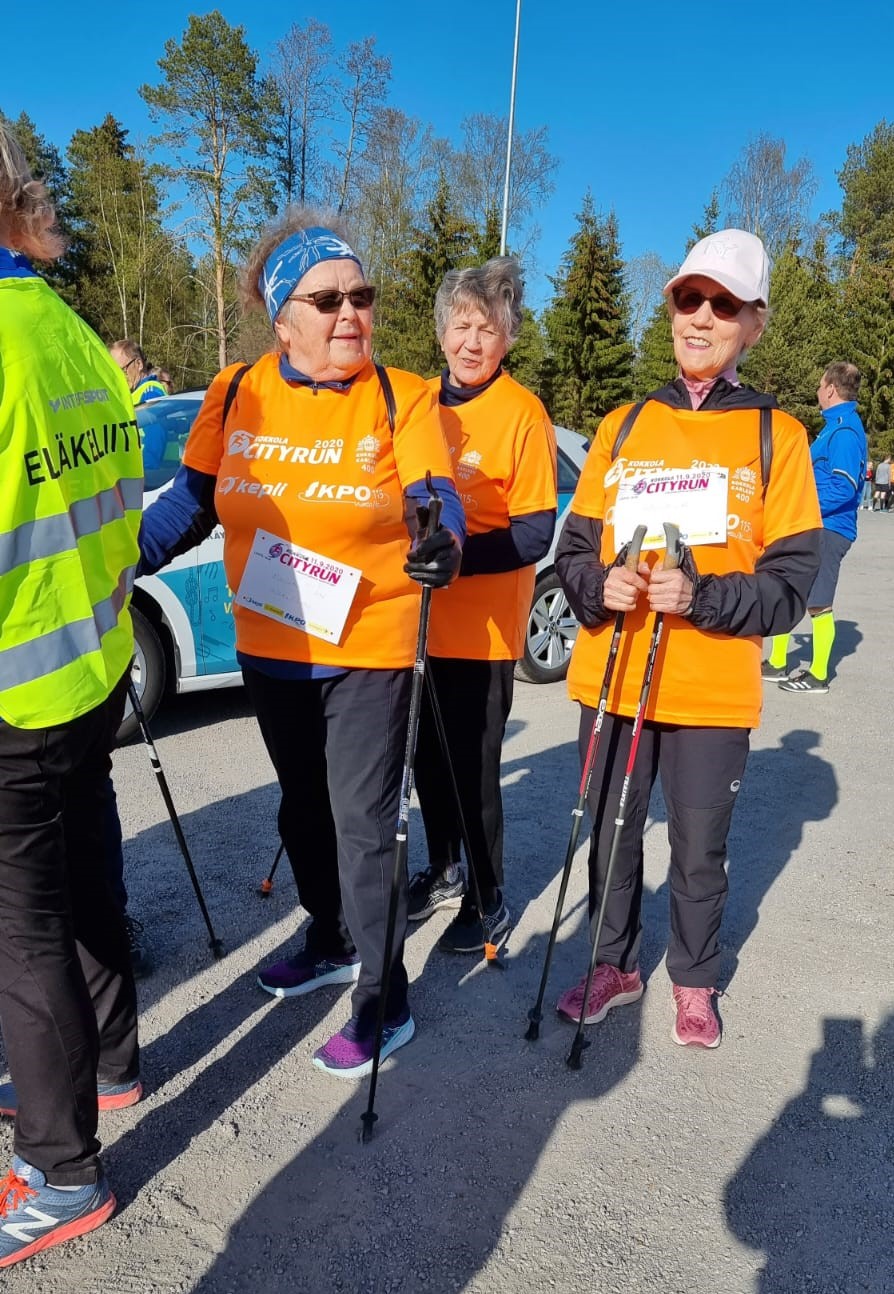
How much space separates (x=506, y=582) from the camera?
124 inches

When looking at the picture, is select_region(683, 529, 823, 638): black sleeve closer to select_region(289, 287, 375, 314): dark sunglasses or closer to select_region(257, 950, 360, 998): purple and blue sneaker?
select_region(289, 287, 375, 314): dark sunglasses

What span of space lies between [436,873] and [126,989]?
4.70 feet

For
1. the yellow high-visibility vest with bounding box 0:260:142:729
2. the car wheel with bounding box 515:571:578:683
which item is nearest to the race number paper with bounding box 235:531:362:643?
the yellow high-visibility vest with bounding box 0:260:142:729

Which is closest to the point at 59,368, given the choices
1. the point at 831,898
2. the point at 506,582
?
the point at 506,582

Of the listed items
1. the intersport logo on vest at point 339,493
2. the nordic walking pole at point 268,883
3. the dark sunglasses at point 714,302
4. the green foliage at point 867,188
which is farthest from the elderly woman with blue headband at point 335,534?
the green foliage at point 867,188

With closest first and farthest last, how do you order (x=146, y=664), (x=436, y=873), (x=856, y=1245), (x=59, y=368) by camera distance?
1. (x=59, y=368)
2. (x=856, y=1245)
3. (x=436, y=873)
4. (x=146, y=664)

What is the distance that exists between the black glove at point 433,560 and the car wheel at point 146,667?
302 cm

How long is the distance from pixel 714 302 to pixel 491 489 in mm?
912

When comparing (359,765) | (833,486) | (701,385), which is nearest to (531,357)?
(833,486)

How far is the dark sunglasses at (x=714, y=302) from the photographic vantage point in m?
2.48

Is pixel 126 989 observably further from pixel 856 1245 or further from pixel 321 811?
pixel 856 1245

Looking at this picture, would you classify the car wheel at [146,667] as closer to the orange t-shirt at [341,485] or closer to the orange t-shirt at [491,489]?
the orange t-shirt at [491,489]

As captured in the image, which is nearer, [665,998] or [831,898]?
[665,998]

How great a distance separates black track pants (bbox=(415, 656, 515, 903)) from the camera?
317 cm
